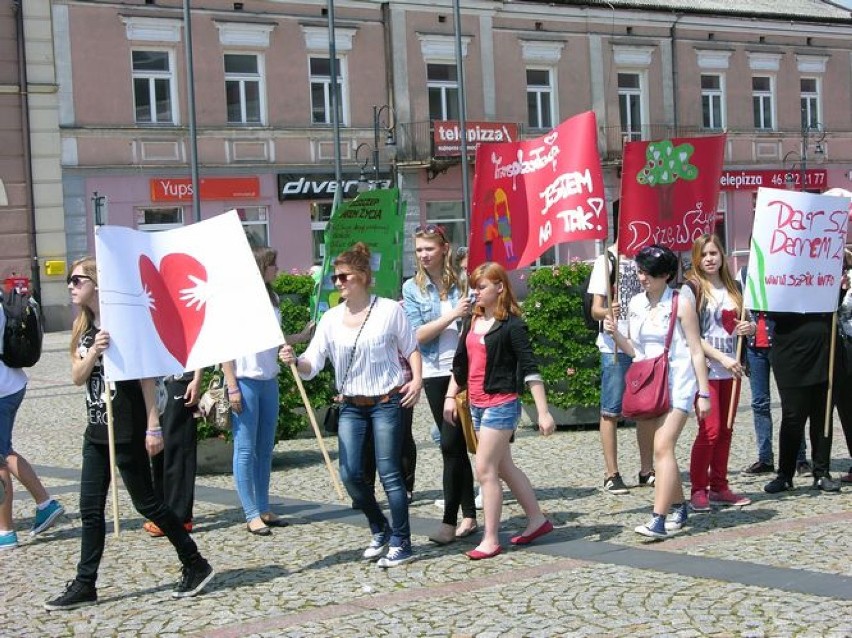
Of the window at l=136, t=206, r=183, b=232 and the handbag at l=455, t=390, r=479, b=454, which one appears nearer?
the handbag at l=455, t=390, r=479, b=454

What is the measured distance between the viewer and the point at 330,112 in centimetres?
3338

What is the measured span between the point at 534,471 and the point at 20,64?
73.1ft

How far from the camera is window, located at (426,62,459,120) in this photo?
3481cm

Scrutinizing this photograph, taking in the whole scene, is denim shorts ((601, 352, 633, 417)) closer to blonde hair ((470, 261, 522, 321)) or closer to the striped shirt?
blonde hair ((470, 261, 522, 321))

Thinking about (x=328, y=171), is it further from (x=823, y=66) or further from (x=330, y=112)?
(x=823, y=66)

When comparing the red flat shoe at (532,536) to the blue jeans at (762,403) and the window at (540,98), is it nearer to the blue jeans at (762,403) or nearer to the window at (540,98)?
the blue jeans at (762,403)

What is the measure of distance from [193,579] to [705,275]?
3.81m

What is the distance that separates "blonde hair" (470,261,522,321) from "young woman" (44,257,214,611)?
6.11 ft

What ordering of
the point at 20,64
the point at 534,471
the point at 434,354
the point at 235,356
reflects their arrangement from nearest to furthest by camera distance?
1. the point at 235,356
2. the point at 434,354
3. the point at 534,471
4. the point at 20,64

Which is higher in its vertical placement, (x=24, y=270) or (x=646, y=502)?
(x=24, y=270)

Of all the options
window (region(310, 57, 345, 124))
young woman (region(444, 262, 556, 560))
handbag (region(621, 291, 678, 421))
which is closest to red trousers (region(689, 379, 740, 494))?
handbag (region(621, 291, 678, 421))

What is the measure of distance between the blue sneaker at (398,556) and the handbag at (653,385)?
164 centimetres

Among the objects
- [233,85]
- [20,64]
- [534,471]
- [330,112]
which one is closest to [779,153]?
[330,112]

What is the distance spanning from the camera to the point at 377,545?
24.0 ft
